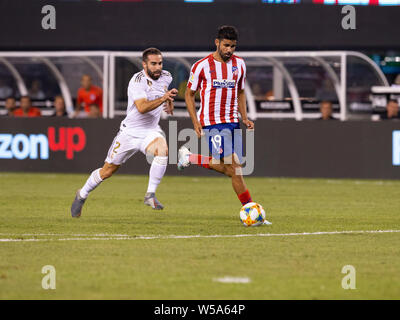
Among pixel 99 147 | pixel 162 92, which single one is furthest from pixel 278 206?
pixel 99 147

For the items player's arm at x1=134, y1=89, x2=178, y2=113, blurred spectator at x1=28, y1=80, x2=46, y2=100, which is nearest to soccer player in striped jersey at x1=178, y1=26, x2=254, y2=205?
player's arm at x1=134, y1=89, x2=178, y2=113

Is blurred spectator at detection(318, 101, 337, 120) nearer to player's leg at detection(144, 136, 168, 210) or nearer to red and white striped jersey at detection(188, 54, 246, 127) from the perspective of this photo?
player's leg at detection(144, 136, 168, 210)

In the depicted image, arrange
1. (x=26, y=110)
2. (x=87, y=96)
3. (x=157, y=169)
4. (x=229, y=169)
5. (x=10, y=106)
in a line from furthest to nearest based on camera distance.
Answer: (x=10, y=106)
(x=87, y=96)
(x=26, y=110)
(x=157, y=169)
(x=229, y=169)

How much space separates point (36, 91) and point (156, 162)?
1075 cm

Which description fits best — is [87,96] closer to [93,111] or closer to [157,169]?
[93,111]

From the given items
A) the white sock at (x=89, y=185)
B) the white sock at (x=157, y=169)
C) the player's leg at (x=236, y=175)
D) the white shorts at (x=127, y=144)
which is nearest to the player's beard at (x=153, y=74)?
the white shorts at (x=127, y=144)

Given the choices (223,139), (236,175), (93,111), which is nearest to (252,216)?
(236,175)

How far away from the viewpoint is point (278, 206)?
1383 centimetres

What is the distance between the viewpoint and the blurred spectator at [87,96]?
21.1 meters

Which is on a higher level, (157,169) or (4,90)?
(4,90)

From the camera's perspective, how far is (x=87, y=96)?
70.0 feet

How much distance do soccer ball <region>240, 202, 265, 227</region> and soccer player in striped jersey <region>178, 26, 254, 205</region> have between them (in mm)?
397
